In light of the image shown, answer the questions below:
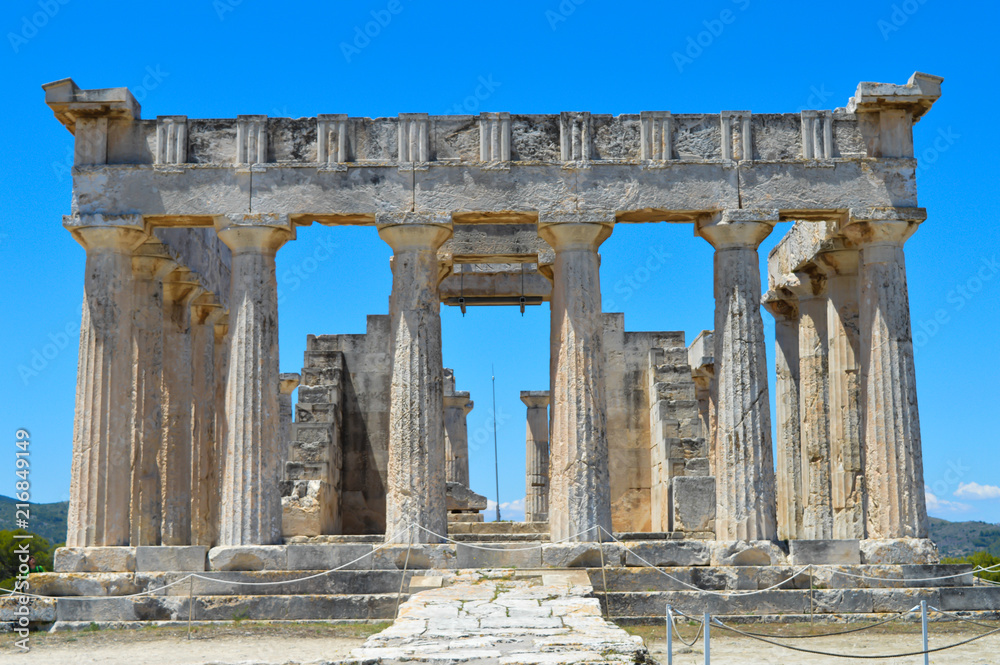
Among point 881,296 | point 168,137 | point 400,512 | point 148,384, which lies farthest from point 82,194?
point 881,296

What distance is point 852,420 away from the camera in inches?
924

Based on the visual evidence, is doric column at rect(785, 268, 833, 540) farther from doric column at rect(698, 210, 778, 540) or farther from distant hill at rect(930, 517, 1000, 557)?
distant hill at rect(930, 517, 1000, 557)

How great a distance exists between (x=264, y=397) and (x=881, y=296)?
11.3 metres

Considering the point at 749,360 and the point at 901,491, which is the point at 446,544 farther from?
the point at 901,491

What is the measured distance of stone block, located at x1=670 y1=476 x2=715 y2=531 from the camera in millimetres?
25359

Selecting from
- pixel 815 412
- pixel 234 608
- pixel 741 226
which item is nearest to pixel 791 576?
pixel 815 412

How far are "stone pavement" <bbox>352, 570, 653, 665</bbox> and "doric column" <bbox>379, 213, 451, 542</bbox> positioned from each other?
219cm

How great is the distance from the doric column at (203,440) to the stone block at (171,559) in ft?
17.0

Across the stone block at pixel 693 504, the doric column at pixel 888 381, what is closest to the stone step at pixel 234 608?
the stone block at pixel 693 504

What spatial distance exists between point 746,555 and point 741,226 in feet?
19.2

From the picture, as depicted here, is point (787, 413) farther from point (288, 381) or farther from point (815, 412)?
point (288, 381)

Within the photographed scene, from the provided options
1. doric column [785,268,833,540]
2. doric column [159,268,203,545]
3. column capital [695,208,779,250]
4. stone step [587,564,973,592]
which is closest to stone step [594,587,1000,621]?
stone step [587,564,973,592]

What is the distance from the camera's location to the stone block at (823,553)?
66.6 feet

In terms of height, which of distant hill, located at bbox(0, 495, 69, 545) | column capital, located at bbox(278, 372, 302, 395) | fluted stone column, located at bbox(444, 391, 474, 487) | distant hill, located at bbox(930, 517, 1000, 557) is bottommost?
distant hill, located at bbox(930, 517, 1000, 557)
